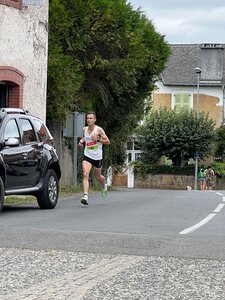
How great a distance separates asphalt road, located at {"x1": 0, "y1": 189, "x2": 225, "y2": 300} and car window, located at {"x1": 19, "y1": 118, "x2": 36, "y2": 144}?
4.52 feet

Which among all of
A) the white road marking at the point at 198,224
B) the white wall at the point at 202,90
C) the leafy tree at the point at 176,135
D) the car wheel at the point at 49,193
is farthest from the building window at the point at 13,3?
the white wall at the point at 202,90

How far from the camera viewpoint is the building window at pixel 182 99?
68.5 m

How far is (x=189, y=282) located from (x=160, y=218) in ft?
21.1

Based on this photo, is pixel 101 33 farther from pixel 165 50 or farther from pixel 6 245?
pixel 6 245

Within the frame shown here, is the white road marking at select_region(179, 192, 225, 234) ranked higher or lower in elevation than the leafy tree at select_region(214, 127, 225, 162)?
higher

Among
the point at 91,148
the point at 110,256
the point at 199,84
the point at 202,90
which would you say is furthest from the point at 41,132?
the point at 202,90

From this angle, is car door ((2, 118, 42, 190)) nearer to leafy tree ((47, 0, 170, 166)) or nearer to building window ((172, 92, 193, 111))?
leafy tree ((47, 0, 170, 166))

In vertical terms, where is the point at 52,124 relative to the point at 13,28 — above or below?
below

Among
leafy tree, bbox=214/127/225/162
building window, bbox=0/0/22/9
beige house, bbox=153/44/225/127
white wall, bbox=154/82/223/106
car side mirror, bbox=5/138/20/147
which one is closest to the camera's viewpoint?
car side mirror, bbox=5/138/20/147

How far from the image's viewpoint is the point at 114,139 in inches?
1375

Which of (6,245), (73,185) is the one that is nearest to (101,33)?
(73,185)

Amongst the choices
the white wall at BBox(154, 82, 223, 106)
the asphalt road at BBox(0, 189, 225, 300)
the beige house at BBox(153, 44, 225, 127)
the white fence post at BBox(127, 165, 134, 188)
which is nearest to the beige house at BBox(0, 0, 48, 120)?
the asphalt road at BBox(0, 189, 225, 300)

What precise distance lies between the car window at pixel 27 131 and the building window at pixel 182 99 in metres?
53.4

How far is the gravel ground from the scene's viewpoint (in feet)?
23.0
